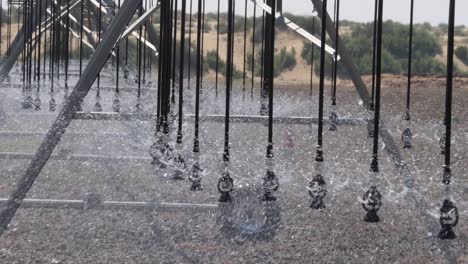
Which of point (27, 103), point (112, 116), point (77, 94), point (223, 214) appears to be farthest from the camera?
point (27, 103)

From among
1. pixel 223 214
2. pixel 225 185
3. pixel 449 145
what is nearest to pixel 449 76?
pixel 449 145

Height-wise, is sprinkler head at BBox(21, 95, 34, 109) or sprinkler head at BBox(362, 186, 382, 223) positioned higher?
sprinkler head at BBox(21, 95, 34, 109)

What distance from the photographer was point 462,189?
358 inches

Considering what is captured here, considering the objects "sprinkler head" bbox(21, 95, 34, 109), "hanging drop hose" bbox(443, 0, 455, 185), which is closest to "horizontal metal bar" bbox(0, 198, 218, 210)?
"hanging drop hose" bbox(443, 0, 455, 185)

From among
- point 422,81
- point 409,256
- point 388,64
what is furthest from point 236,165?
point 388,64

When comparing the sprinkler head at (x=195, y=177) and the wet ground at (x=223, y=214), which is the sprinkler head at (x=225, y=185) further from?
the wet ground at (x=223, y=214)

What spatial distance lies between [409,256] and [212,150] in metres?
5.12

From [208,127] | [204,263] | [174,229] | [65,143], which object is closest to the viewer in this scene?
[204,263]

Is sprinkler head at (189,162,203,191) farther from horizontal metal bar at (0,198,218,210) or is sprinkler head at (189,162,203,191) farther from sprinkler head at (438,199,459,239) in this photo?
sprinkler head at (438,199,459,239)

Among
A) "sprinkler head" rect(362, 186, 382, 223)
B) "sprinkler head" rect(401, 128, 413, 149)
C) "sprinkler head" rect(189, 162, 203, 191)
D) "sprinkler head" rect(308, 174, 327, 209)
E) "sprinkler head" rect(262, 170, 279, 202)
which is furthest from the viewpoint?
"sprinkler head" rect(401, 128, 413, 149)

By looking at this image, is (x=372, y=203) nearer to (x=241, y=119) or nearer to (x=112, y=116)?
(x=241, y=119)

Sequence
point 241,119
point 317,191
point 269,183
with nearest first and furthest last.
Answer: point 317,191
point 269,183
point 241,119

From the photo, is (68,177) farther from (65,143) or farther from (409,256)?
(409,256)

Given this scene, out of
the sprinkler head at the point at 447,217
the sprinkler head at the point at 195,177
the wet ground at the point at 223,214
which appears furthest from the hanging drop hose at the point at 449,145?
the sprinkler head at the point at 195,177
